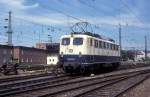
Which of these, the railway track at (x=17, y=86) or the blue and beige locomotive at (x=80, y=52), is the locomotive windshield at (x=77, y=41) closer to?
the blue and beige locomotive at (x=80, y=52)

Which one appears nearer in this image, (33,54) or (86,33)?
(86,33)

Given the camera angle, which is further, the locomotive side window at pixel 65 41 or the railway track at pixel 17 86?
the locomotive side window at pixel 65 41

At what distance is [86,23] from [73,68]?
4.59 meters

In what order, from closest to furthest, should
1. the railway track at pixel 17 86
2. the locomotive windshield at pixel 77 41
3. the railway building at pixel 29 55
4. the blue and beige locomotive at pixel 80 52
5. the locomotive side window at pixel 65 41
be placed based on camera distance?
the railway track at pixel 17 86 → the blue and beige locomotive at pixel 80 52 → the locomotive windshield at pixel 77 41 → the locomotive side window at pixel 65 41 → the railway building at pixel 29 55

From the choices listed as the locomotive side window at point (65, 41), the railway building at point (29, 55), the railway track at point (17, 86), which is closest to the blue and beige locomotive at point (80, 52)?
the locomotive side window at point (65, 41)

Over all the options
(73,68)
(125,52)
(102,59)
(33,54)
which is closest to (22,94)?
(73,68)

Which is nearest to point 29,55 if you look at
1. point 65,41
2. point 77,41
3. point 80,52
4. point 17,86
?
point 65,41

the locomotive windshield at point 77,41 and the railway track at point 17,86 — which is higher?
the locomotive windshield at point 77,41

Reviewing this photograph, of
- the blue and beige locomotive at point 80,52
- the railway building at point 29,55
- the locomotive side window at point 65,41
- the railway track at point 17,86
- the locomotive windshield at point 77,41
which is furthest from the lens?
the railway building at point 29,55

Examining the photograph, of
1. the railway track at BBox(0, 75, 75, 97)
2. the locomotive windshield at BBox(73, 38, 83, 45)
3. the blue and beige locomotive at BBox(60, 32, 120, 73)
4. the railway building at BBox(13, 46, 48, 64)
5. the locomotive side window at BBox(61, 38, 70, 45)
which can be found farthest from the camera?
the railway building at BBox(13, 46, 48, 64)

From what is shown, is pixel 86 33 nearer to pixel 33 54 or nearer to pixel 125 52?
pixel 33 54

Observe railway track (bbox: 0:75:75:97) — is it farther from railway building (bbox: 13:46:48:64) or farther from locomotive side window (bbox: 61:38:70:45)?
railway building (bbox: 13:46:48:64)

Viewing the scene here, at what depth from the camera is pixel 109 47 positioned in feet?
118

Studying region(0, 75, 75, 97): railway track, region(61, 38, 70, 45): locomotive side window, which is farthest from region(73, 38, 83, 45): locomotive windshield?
region(0, 75, 75, 97): railway track
